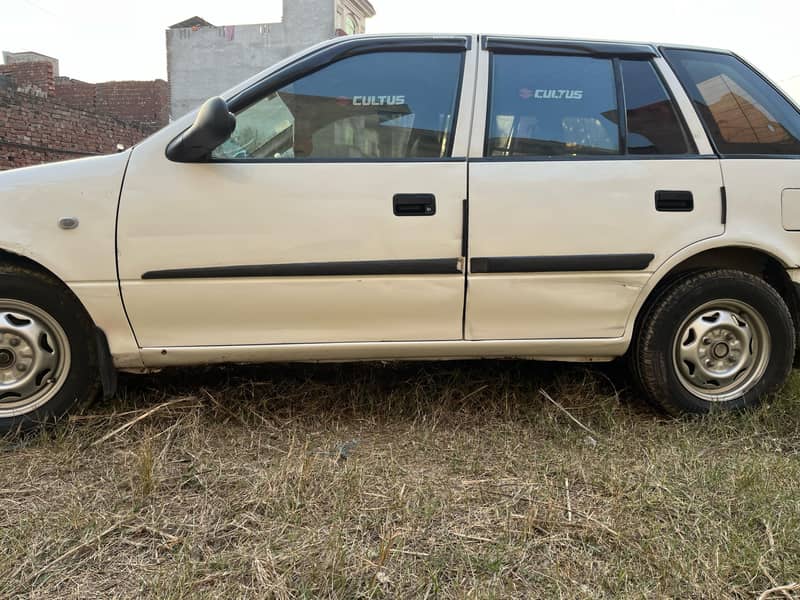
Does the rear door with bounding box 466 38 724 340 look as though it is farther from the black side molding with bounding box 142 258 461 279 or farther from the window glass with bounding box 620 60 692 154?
the black side molding with bounding box 142 258 461 279

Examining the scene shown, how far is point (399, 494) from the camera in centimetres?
198

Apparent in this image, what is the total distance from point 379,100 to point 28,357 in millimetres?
1839

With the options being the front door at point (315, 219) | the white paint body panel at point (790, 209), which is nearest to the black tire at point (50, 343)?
the front door at point (315, 219)

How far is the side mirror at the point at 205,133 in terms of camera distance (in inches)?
86.3

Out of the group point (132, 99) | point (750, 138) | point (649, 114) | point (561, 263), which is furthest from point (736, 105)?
point (132, 99)

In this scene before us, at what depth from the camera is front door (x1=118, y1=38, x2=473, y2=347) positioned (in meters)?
2.32

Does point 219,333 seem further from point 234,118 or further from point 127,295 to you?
point 234,118

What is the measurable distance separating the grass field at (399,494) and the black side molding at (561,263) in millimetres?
696

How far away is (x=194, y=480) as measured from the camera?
2.11m

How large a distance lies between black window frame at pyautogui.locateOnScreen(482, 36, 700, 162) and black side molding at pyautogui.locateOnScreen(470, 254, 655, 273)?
425 mm

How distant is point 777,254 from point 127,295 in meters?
2.82

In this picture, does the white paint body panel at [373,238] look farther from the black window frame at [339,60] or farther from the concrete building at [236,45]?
the concrete building at [236,45]

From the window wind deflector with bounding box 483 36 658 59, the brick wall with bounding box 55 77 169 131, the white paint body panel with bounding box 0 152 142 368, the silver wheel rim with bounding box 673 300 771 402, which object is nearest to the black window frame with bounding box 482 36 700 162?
the window wind deflector with bounding box 483 36 658 59

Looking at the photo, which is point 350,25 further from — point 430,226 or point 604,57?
point 430,226
